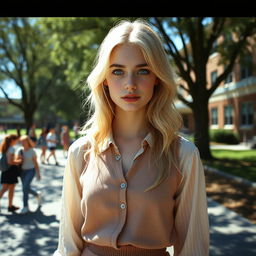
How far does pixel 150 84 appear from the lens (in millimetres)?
2055

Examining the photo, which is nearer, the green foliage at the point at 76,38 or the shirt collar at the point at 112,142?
the shirt collar at the point at 112,142

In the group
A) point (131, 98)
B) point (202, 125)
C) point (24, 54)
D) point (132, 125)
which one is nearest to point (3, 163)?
point (132, 125)

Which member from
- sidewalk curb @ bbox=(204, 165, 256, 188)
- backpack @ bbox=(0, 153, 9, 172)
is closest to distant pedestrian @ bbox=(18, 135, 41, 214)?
backpack @ bbox=(0, 153, 9, 172)

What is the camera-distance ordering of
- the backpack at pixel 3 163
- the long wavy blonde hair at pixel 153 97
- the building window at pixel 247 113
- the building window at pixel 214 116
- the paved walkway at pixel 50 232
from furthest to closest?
the building window at pixel 214 116 < the building window at pixel 247 113 < the backpack at pixel 3 163 < the paved walkway at pixel 50 232 < the long wavy blonde hair at pixel 153 97

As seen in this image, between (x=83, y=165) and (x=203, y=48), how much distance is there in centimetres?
1522

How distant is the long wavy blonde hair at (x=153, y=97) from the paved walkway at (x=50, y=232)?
3892mm

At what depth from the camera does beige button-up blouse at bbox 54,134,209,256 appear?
6.16 feet

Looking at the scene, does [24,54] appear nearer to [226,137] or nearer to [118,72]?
[226,137]

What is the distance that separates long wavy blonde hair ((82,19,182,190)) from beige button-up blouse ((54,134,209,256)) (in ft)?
0.22

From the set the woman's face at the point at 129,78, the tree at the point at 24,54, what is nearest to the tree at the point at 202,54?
the woman's face at the point at 129,78

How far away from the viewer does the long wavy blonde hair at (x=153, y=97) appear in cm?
199

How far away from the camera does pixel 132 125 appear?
2184 millimetres

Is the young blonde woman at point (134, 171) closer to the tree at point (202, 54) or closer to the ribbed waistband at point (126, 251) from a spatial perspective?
the ribbed waistband at point (126, 251)
